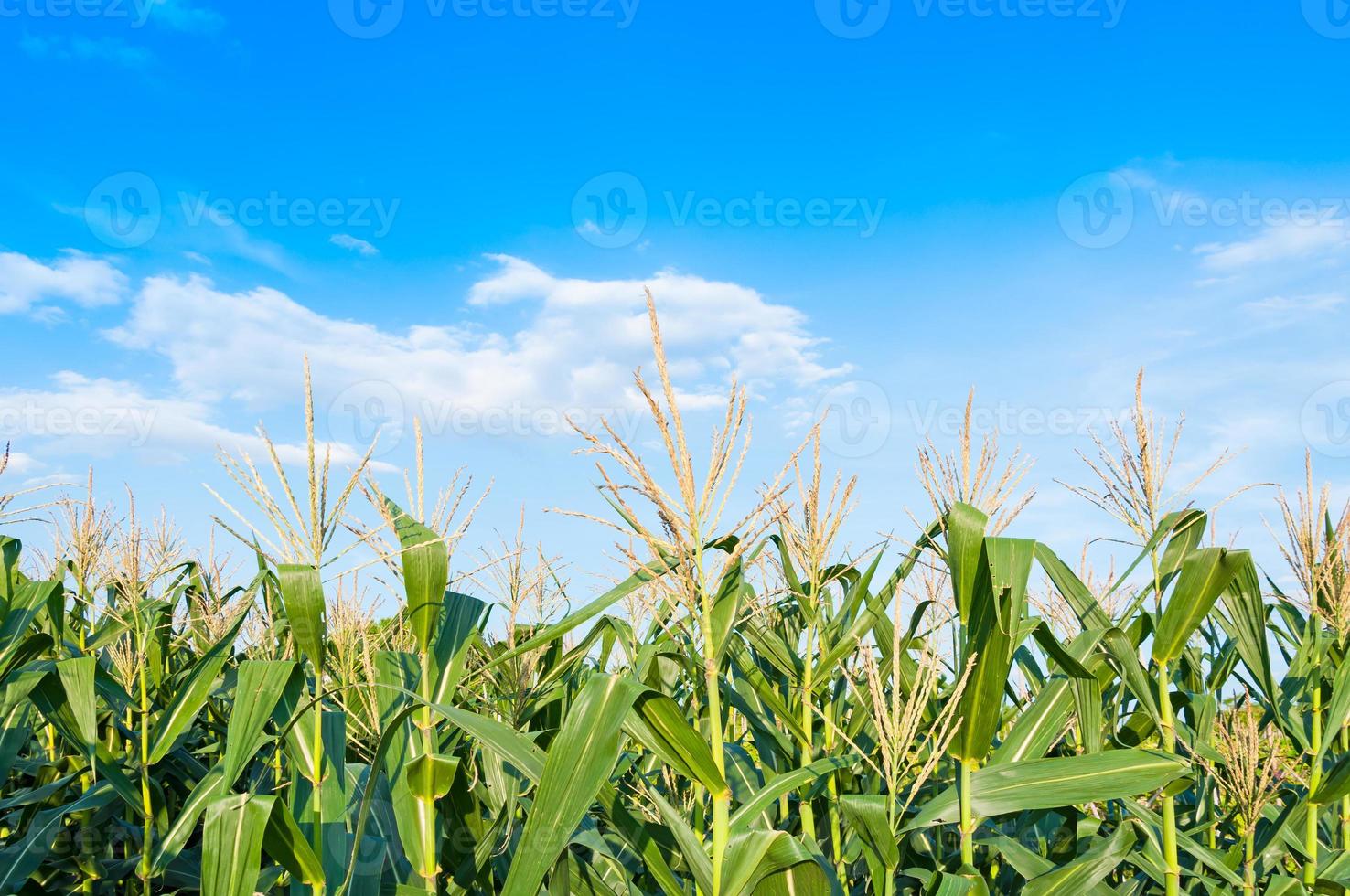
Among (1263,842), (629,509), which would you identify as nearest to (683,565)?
(629,509)

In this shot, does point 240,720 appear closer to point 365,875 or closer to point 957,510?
point 365,875

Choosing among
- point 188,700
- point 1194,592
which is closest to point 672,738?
point 1194,592

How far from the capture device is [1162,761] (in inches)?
116

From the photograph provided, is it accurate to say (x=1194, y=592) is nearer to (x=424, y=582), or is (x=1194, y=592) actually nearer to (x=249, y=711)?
(x=424, y=582)

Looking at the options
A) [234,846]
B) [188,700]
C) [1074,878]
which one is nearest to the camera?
[234,846]

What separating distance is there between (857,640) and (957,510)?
3.67ft

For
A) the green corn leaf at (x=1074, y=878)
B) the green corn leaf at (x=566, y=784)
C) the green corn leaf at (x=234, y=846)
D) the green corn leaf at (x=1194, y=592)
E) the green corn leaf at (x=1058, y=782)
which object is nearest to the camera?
the green corn leaf at (x=566, y=784)

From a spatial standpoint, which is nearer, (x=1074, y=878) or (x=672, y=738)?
(x=672, y=738)

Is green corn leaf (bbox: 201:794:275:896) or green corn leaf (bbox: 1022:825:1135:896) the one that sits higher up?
green corn leaf (bbox: 201:794:275:896)

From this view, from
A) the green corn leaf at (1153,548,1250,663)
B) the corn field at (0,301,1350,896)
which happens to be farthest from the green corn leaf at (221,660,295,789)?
the green corn leaf at (1153,548,1250,663)

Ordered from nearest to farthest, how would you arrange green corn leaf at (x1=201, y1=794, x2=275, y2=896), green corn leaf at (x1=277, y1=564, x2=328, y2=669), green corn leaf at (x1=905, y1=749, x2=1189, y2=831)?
green corn leaf at (x1=201, y1=794, x2=275, y2=896), green corn leaf at (x1=277, y1=564, x2=328, y2=669), green corn leaf at (x1=905, y1=749, x2=1189, y2=831)

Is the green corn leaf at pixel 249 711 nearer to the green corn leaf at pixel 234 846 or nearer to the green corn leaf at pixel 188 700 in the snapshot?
the green corn leaf at pixel 234 846

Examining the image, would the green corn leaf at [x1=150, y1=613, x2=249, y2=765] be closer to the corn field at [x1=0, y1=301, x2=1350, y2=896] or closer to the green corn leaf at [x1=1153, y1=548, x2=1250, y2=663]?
the corn field at [x1=0, y1=301, x2=1350, y2=896]

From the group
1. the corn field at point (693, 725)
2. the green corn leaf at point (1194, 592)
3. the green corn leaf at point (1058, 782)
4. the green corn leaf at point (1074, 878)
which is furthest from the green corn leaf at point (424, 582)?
the green corn leaf at point (1194, 592)
